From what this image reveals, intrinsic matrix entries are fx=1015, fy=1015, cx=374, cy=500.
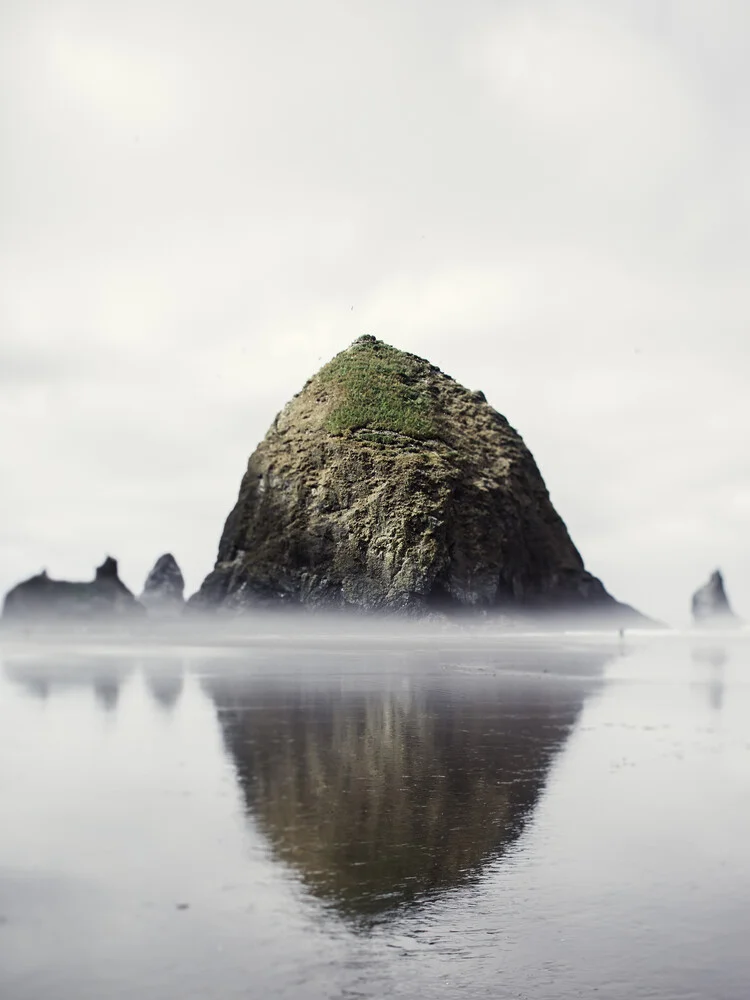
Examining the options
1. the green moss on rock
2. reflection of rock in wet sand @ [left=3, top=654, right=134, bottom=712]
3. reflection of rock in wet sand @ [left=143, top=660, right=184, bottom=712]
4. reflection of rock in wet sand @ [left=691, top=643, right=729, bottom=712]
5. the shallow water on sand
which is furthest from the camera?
the green moss on rock

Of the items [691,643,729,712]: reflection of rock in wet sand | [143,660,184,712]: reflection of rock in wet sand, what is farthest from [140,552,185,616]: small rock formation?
[143,660,184,712]: reflection of rock in wet sand

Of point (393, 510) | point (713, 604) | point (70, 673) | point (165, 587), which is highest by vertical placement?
point (393, 510)

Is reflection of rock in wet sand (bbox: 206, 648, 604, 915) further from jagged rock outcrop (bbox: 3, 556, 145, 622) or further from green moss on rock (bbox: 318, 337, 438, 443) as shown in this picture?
jagged rock outcrop (bbox: 3, 556, 145, 622)

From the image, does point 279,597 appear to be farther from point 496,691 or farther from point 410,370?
point 496,691

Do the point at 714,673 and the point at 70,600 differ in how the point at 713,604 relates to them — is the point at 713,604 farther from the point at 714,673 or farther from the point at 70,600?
the point at 714,673

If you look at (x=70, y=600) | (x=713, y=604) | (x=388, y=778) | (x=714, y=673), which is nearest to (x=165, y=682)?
(x=388, y=778)

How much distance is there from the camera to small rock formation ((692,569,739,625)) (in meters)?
127

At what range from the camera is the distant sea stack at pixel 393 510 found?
77.4 metres

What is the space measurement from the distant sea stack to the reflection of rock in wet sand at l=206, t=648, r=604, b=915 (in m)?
51.7

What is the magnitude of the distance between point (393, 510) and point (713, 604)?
6664cm

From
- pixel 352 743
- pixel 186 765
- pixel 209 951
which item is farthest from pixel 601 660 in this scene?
pixel 209 951

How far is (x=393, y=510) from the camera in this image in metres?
77.8

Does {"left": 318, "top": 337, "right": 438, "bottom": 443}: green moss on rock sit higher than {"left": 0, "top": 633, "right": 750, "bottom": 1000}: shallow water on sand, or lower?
higher

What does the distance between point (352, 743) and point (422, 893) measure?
821 cm
